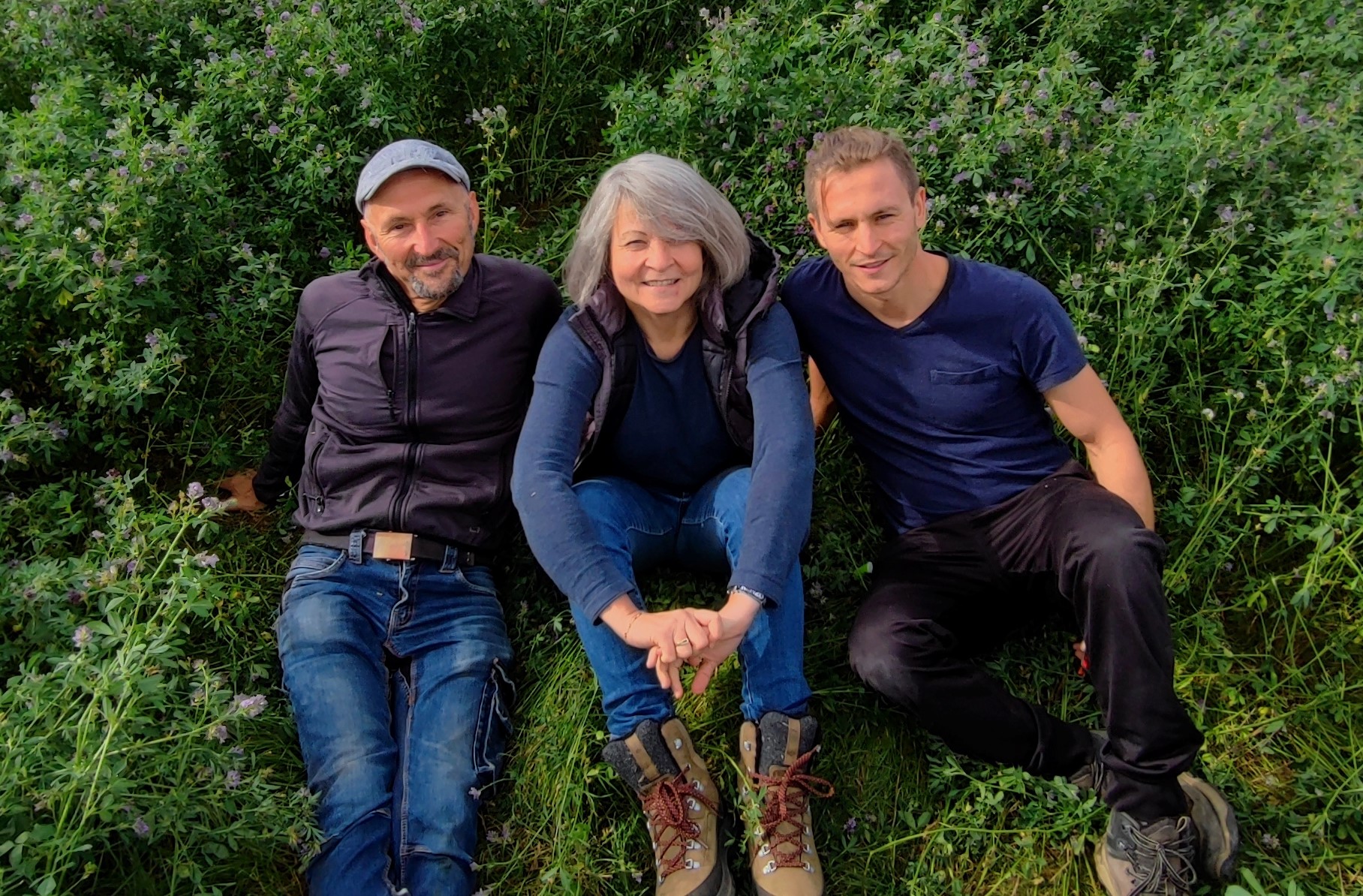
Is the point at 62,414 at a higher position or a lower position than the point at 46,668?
higher

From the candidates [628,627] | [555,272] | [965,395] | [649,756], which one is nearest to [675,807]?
[649,756]

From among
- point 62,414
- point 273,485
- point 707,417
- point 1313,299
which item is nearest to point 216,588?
point 273,485

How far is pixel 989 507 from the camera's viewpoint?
3078mm

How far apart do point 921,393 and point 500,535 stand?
1476mm

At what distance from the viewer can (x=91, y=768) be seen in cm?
229

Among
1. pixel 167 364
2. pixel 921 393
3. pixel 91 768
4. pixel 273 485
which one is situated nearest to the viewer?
pixel 91 768

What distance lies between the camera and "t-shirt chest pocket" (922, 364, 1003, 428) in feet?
9.84

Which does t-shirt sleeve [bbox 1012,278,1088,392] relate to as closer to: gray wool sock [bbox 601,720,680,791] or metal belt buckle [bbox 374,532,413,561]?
gray wool sock [bbox 601,720,680,791]

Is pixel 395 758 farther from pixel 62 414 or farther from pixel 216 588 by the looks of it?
pixel 62 414

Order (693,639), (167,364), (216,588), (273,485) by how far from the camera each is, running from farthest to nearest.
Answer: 1. (273,485)
2. (167,364)
3. (216,588)
4. (693,639)

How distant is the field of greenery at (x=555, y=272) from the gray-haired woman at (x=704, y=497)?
272mm

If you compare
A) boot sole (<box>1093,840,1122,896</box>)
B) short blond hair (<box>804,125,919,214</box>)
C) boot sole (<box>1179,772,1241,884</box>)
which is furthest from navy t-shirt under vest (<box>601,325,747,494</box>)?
boot sole (<box>1179,772,1241,884</box>)

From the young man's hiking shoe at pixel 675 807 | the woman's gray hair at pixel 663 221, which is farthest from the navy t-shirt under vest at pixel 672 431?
the young man's hiking shoe at pixel 675 807

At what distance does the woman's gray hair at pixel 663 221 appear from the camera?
9.14 feet
